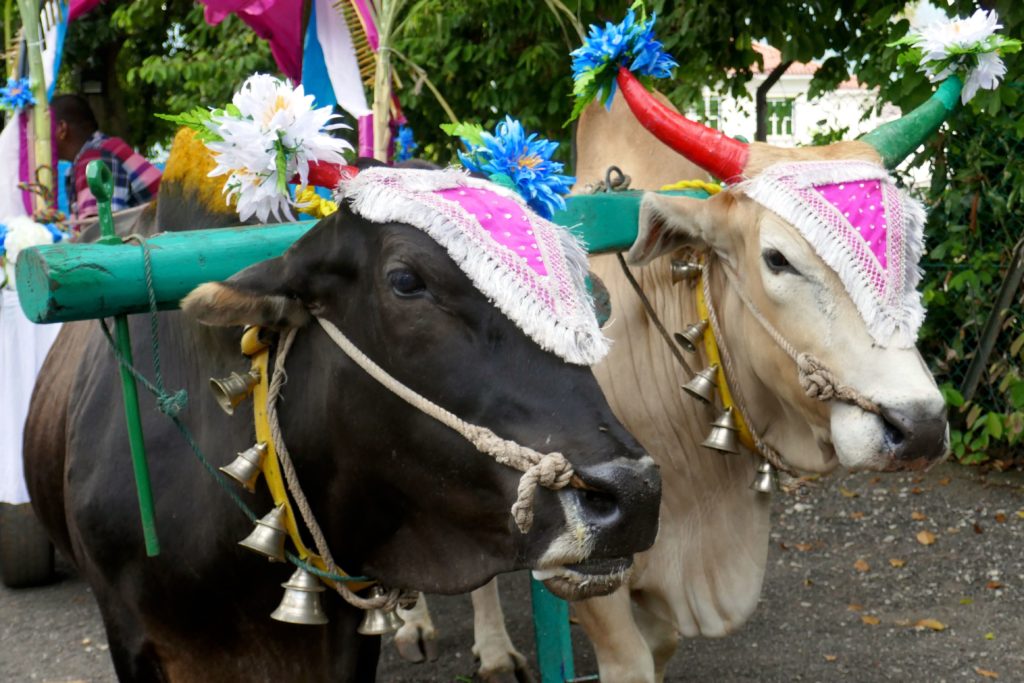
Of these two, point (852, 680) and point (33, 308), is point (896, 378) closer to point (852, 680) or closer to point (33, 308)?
point (33, 308)

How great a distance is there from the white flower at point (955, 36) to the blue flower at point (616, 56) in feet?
2.35

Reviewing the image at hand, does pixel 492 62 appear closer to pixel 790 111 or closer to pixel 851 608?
pixel 851 608

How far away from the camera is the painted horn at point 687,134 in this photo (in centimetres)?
320

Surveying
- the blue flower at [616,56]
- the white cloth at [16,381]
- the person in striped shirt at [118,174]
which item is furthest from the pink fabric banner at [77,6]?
the blue flower at [616,56]

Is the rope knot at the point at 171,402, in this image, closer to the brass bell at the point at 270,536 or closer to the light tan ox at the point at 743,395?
the brass bell at the point at 270,536

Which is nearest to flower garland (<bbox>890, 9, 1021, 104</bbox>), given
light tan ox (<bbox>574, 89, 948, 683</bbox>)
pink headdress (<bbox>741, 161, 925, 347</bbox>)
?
light tan ox (<bbox>574, 89, 948, 683</bbox>)

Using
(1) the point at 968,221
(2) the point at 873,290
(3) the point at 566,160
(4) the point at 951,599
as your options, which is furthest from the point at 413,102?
(2) the point at 873,290

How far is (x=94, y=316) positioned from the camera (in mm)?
2152

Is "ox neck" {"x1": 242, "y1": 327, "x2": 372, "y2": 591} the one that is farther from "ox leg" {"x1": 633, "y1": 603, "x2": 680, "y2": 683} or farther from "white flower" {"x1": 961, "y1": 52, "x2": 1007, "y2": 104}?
"white flower" {"x1": 961, "y1": 52, "x2": 1007, "y2": 104}

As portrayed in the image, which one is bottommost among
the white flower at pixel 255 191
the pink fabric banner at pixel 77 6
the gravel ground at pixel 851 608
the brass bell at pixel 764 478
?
the gravel ground at pixel 851 608

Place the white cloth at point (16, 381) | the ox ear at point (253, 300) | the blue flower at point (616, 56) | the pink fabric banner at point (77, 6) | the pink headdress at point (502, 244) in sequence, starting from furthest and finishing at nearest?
the pink fabric banner at point (77, 6)
the white cloth at point (16, 381)
the blue flower at point (616, 56)
the ox ear at point (253, 300)
the pink headdress at point (502, 244)

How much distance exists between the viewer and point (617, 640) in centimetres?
327

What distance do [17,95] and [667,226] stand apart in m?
2.61

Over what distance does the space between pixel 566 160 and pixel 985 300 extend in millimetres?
2672
